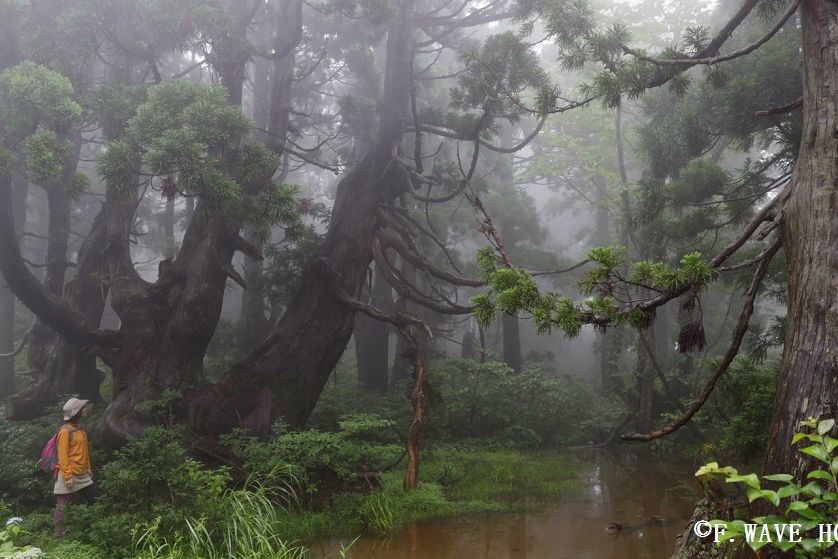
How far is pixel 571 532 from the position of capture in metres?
7.24

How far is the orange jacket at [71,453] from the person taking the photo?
6695 millimetres

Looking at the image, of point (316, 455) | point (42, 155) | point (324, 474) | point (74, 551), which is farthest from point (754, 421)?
point (42, 155)

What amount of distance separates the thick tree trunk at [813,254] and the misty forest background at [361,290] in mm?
19

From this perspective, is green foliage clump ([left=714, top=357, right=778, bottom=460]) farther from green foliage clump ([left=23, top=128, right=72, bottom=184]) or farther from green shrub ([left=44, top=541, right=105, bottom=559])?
green foliage clump ([left=23, top=128, right=72, bottom=184])

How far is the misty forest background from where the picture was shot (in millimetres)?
4645

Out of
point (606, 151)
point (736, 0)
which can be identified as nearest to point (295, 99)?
point (606, 151)

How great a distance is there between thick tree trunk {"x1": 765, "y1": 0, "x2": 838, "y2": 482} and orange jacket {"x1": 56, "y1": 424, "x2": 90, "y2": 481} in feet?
22.7

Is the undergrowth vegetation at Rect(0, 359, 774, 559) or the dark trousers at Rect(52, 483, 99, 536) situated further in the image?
the dark trousers at Rect(52, 483, 99, 536)

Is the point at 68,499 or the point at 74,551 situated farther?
the point at 68,499

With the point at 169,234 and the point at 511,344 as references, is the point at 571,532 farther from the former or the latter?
the point at 169,234

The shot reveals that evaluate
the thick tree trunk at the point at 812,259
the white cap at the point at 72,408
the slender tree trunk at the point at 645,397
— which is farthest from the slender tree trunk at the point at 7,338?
the thick tree trunk at the point at 812,259

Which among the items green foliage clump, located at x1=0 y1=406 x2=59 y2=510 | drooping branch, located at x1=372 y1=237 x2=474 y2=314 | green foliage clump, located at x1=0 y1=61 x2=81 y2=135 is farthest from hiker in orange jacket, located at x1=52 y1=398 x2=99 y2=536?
drooping branch, located at x1=372 y1=237 x2=474 y2=314

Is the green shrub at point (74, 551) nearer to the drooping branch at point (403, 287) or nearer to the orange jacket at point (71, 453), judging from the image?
the orange jacket at point (71, 453)

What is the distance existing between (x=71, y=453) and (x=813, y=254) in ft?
24.8
